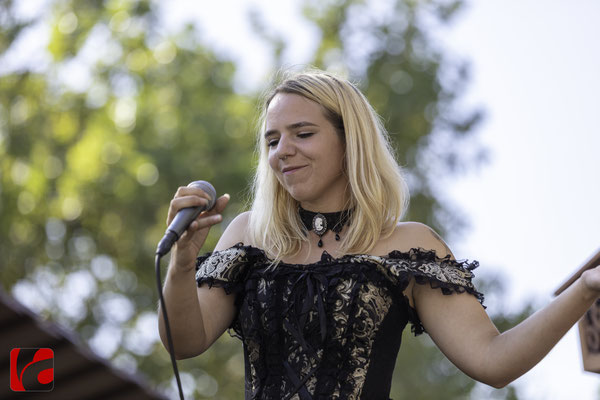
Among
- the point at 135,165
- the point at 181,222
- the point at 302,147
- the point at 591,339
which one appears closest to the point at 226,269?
the point at 302,147

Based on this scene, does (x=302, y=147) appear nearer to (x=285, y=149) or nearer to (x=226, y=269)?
(x=285, y=149)

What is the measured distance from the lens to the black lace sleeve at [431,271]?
261cm

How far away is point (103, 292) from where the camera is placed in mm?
13609

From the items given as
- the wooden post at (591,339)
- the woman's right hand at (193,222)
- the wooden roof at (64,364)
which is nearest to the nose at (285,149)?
the woman's right hand at (193,222)

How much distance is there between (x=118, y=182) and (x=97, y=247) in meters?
1.21

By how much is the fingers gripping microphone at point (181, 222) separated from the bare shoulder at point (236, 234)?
551mm

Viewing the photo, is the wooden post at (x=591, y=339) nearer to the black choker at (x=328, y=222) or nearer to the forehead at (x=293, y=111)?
the black choker at (x=328, y=222)

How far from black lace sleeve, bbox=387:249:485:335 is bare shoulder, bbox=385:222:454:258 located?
4 centimetres

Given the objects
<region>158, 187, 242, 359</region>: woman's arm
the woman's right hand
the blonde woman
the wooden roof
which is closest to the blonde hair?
the blonde woman

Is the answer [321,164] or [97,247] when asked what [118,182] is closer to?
[97,247]

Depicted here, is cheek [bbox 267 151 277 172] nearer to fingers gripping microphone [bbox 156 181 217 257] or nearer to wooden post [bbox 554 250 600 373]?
fingers gripping microphone [bbox 156 181 217 257]

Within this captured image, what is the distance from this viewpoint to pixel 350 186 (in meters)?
2.88

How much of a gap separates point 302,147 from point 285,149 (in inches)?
2.2

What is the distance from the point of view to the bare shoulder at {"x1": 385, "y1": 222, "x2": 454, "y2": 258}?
2748 millimetres
